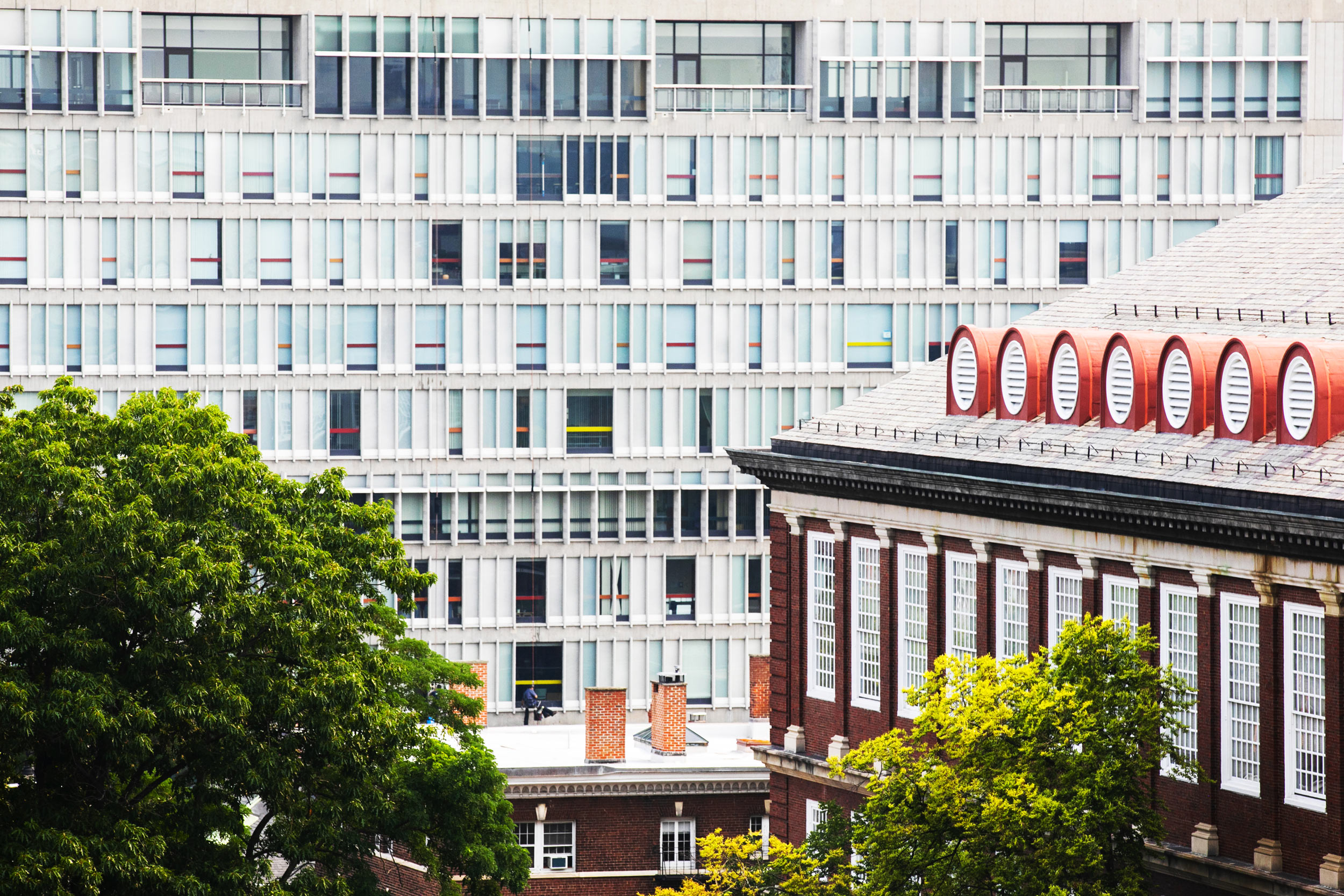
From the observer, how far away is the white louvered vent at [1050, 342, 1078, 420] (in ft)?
226

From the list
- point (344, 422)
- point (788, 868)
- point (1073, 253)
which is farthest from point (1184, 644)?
point (1073, 253)

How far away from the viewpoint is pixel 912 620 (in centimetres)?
7238

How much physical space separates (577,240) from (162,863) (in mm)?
65752

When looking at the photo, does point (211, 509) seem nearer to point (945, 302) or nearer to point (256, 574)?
point (256, 574)

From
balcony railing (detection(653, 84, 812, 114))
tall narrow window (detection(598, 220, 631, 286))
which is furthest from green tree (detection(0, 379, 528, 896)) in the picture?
balcony railing (detection(653, 84, 812, 114))

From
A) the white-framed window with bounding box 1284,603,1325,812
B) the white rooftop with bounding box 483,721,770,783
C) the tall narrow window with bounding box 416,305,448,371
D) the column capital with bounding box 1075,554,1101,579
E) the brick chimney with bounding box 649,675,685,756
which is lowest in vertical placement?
the white rooftop with bounding box 483,721,770,783

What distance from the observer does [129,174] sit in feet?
403

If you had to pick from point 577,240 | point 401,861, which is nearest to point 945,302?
point 577,240

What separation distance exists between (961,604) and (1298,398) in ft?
39.6

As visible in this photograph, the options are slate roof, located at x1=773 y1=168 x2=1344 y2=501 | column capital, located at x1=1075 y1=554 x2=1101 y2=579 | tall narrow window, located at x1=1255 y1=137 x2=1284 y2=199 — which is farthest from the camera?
tall narrow window, located at x1=1255 y1=137 x2=1284 y2=199

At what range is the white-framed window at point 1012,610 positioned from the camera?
2687 inches

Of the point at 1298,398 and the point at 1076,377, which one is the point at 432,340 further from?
the point at 1298,398

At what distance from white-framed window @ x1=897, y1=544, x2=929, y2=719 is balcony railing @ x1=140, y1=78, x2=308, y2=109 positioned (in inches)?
2306

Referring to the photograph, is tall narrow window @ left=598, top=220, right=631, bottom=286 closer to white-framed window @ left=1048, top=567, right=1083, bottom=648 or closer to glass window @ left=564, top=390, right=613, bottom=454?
glass window @ left=564, top=390, right=613, bottom=454
